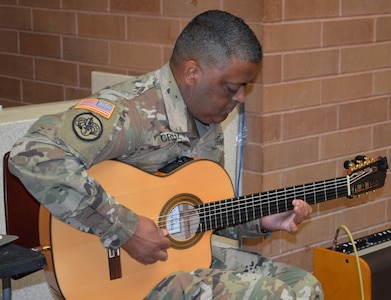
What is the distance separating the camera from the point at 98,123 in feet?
6.49

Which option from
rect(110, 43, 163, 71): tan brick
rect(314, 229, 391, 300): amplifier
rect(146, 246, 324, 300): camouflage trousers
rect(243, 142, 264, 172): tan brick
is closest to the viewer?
rect(146, 246, 324, 300): camouflage trousers

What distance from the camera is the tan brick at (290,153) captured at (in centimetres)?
283

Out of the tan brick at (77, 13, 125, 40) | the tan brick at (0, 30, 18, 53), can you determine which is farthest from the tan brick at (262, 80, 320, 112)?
the tan brick at (0, 30, 18, 53)

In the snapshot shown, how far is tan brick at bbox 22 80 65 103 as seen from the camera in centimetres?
352

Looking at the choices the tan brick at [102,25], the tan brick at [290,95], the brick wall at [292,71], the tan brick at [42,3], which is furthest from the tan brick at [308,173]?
the tan brick at [42,3]

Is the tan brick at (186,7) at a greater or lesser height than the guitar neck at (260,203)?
greater

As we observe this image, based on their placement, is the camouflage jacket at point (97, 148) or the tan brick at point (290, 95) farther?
the tan brick at point (290, 95)

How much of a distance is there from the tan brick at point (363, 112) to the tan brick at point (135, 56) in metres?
0.72

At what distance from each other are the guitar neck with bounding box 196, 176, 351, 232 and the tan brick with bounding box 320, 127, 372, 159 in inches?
23.2

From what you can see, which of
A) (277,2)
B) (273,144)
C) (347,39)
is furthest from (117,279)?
(347,39)

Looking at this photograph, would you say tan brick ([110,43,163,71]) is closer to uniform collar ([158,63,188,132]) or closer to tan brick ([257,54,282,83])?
tan brick ([257,54,282,83])

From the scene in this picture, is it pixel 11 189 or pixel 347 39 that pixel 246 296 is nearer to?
pixel 11 189

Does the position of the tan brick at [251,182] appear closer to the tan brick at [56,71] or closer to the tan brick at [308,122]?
the tan brick at [308,122]

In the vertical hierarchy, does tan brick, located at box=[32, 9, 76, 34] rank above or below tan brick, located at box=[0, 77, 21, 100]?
above
